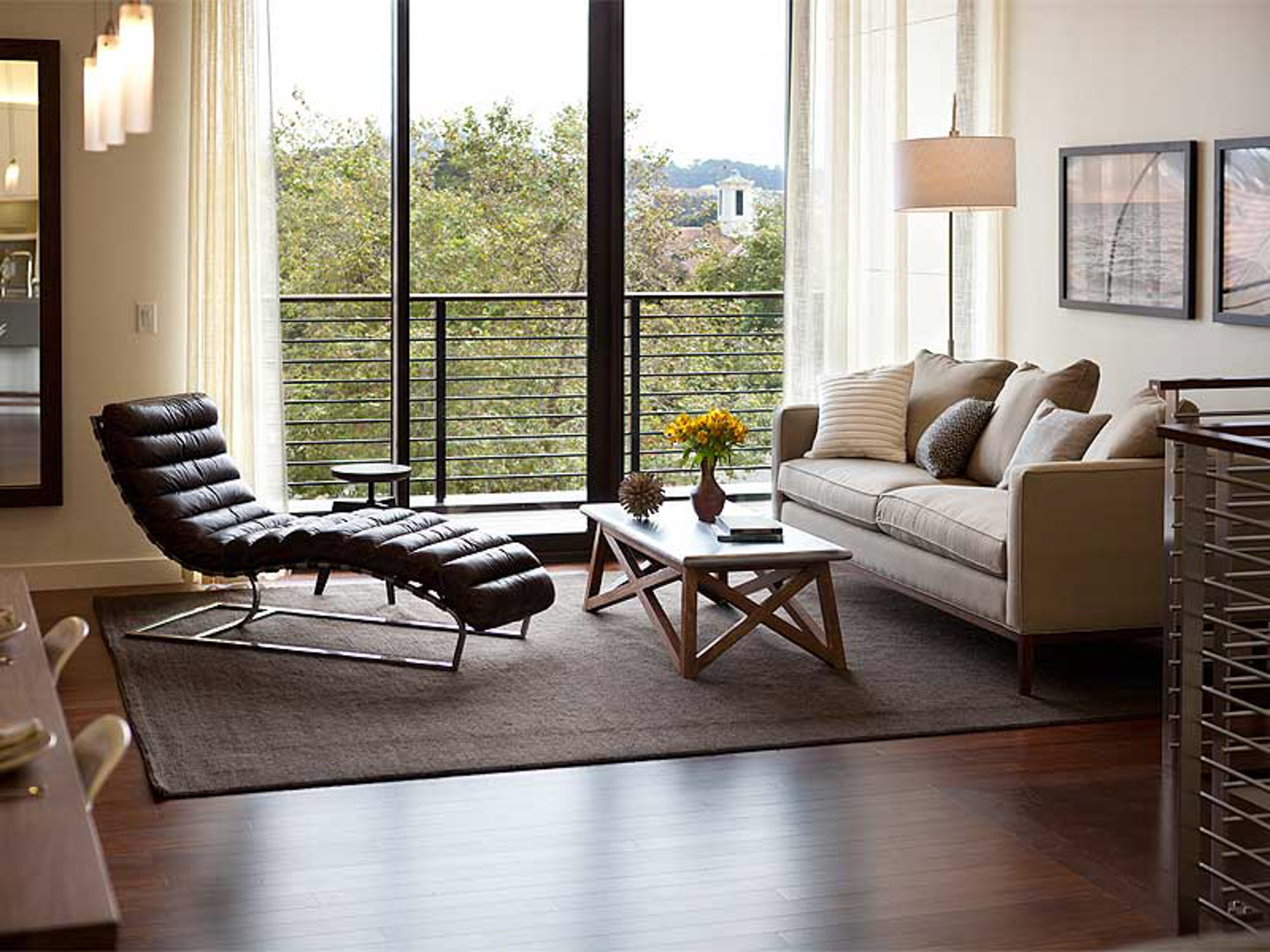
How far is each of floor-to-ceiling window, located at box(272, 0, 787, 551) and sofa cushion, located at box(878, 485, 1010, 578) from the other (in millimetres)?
1980

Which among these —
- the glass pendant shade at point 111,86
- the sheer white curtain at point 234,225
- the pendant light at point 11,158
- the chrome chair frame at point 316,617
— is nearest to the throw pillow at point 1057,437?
the chrome chair frame at point 316,617

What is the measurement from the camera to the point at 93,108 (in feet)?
11.3

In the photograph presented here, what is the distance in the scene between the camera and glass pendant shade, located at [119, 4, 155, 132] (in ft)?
10.2

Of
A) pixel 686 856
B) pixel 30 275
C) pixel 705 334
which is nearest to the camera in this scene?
pixel 686 856

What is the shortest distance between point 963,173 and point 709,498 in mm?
1792

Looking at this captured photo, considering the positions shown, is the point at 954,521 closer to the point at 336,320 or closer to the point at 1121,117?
the point at 1121,117

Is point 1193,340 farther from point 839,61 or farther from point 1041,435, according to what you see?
point 839,61

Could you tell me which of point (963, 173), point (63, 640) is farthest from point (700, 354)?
point (63, 640)

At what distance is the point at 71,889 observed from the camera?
5.91ft

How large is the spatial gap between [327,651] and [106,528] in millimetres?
1665

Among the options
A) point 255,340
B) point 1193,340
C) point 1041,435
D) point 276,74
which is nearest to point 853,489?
point 1041,435

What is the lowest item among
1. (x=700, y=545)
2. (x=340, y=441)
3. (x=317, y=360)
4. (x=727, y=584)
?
(x=727, y=584)

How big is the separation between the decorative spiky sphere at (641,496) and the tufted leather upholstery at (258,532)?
441mm

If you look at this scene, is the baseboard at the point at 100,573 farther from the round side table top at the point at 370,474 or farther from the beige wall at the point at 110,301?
the round side table top at the point at 370,474
